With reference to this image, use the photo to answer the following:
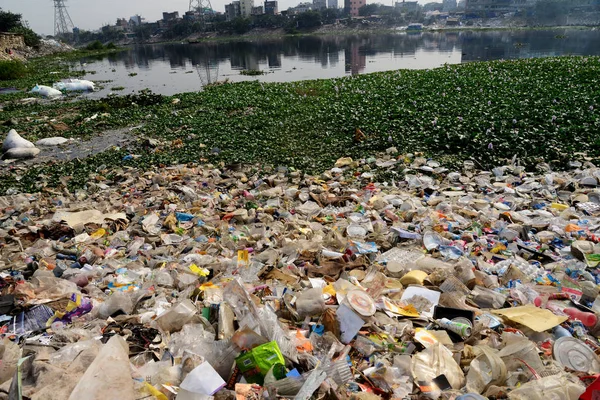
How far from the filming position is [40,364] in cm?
223

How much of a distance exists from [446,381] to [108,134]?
1072 cm

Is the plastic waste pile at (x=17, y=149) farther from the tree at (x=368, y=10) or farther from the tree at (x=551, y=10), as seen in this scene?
the tree at (x=368, y=10)

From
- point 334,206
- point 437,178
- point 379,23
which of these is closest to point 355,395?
point 334,206

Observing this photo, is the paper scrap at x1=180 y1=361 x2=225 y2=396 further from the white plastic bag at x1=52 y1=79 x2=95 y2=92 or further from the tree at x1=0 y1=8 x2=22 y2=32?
the tree at x1=0 y1=8 x2=22 y2=32

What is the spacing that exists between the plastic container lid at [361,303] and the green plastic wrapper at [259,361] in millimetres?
668

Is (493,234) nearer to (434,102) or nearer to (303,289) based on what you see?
(303,289)

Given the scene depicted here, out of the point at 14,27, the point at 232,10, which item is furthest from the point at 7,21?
the point at 232,10

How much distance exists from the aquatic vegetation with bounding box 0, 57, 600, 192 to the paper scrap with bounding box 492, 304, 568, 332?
13.9 ft

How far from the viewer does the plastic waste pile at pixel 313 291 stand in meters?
2.25

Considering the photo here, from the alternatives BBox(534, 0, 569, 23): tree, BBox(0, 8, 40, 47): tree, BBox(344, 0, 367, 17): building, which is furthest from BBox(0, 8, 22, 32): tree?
BBox(344, 0, 367, 17): building

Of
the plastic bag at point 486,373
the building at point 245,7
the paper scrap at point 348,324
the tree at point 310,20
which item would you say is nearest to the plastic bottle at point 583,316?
the plastic bag at point 486,373

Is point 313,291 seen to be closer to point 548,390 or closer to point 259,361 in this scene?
point 259,361

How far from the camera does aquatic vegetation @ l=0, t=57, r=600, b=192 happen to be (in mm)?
7230

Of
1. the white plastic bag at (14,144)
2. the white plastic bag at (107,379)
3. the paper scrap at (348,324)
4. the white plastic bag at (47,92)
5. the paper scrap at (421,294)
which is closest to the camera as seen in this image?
the white plastic bag at (107,379)
